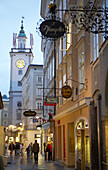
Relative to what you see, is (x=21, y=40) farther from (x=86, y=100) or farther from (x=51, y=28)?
(x=51, y=28)

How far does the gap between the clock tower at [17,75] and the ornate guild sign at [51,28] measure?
2772 inches

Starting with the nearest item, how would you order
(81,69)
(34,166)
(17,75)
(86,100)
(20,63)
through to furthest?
(86,100)
(81,69)
(34,166)
(20,63)
(17,75)

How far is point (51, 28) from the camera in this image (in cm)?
1074

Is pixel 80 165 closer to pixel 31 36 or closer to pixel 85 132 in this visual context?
pixel 85 132

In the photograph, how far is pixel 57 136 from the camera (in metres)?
26.8

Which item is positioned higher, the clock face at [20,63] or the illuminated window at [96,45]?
the clock face at [20,63]

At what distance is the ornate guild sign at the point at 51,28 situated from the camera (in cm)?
1062

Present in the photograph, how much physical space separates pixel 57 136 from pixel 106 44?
16.9 m

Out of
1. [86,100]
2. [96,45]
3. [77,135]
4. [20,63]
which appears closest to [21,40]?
[20,63]

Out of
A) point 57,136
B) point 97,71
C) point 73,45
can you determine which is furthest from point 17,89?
point 97,71

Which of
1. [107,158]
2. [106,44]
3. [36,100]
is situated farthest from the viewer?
[36,100]

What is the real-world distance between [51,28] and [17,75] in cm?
7233

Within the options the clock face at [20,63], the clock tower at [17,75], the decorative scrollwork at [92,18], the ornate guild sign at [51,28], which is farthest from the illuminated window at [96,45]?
the clock face at [20,63]

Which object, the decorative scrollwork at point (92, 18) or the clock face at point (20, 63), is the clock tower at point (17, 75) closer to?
the clock face at point (20, 63)
